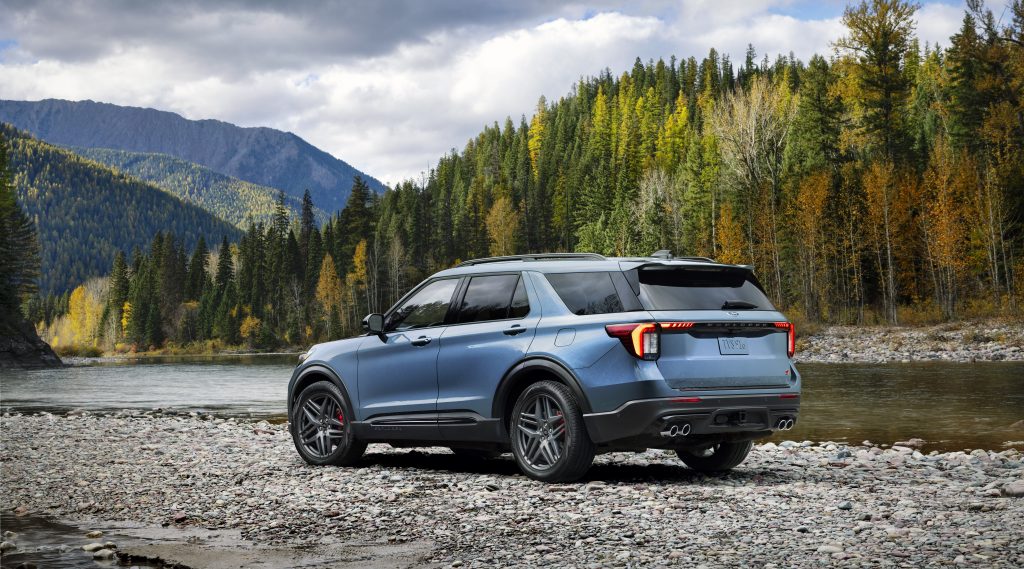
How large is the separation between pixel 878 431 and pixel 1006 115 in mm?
47635

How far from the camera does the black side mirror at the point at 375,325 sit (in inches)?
385

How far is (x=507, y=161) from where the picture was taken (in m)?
154

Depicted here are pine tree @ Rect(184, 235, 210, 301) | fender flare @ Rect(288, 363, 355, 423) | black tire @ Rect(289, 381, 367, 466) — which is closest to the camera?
black tire @ Rect(289, 381, 367, 466)

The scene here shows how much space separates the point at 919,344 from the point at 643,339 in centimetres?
4203

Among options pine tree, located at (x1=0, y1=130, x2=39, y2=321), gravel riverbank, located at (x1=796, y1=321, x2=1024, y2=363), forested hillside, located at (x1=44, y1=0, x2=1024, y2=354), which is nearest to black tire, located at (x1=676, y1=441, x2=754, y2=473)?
gravel riverbank, located at (x1=796, y1=321, x2=1024, y2=363)

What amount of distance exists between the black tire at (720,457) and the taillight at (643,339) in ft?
7.20

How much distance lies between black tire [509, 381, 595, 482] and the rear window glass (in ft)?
3.69

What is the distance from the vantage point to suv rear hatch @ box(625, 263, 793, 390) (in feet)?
25.8

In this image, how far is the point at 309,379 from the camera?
10742mm

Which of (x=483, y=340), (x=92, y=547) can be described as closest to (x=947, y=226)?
(x=483, y=340)

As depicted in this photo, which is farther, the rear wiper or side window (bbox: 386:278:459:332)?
side window (bbox: 386:278:459:332)

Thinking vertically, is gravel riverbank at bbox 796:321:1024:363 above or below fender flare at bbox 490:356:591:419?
below

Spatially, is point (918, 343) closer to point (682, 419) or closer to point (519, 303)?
point (519, 303)

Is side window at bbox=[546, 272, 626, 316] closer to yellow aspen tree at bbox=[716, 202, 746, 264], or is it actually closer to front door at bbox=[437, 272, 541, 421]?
front door at bbox=[437, 272, 541, 421]
